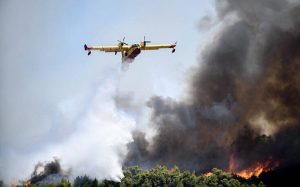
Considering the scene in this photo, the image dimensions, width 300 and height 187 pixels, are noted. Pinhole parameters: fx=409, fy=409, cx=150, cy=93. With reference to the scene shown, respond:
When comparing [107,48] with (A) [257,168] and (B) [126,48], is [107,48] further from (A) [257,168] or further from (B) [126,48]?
(A) [257,168]

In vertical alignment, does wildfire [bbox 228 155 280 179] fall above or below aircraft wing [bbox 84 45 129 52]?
below

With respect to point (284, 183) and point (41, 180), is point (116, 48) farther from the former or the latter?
point (284, 183)

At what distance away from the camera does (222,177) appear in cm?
14500

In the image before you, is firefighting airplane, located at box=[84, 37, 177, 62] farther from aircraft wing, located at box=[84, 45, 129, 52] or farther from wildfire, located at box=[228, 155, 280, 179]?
wildfire, located at box=[228, 155, 280, 179]

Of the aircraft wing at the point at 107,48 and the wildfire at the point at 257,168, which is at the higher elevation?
the aircraft wing at the point at 107,48

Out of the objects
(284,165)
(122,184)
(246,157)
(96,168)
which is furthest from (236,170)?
(96,168)

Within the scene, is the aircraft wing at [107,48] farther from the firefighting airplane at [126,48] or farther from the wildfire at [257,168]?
the wildfire at [257,168]

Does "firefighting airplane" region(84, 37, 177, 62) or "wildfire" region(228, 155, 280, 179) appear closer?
"firefighting airplane" region(84, 37, 177, 62)

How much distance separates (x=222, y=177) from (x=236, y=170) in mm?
19294

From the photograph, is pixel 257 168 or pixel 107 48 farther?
pixel 257 168

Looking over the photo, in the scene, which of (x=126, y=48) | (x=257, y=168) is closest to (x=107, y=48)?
(x=126, y=48)

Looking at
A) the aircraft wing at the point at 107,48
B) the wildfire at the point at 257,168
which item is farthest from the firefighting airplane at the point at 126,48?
the wildfire at the point at 257,168

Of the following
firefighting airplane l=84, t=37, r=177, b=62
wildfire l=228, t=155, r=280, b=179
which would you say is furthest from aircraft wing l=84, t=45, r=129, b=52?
wildfire l=228, t=155, r=280, b=179

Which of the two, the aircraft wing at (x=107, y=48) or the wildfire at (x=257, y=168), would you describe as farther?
the wildfire at (x=257, y=168)
